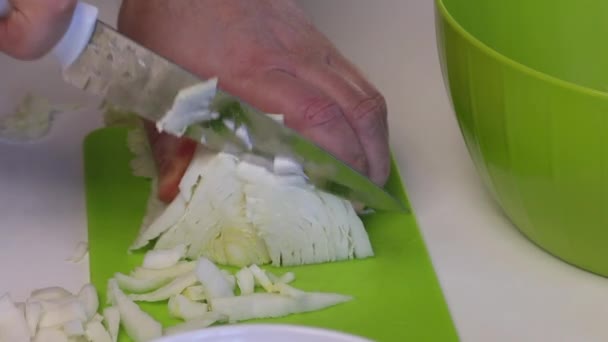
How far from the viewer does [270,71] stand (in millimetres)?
1078

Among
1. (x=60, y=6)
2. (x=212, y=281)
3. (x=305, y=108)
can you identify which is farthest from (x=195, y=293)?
(x=60, y=6)

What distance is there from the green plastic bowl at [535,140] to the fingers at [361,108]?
10 cm

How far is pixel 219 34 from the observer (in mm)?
1114

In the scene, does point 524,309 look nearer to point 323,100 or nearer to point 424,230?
point 424,230

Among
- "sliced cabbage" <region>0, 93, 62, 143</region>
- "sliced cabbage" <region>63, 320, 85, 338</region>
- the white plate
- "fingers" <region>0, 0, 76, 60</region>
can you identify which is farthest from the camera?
"sliced cabbage" <region>0, 93, 62, 143</region>

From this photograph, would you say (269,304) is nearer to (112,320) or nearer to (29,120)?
(112,320)

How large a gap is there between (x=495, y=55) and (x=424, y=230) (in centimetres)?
30

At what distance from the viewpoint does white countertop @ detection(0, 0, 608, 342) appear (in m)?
0.99

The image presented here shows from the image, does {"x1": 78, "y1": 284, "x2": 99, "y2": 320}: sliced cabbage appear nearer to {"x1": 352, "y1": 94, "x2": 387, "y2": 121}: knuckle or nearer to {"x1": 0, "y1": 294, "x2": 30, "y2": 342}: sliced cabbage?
{"x1": 0, "y1": 294, "x2": 30, "y2": 342}: sliced cabbage

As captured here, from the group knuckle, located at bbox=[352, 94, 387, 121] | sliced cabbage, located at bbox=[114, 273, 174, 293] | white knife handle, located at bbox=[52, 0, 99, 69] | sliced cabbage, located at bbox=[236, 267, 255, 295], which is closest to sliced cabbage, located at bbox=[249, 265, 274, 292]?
sliced cabbage, located at bbox=[236, 267, 255, 295]

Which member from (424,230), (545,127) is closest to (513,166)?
(545,127)

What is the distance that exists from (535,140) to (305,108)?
275mm

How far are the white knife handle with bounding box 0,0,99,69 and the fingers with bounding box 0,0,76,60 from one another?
22mm

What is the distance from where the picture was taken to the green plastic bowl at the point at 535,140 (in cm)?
86
